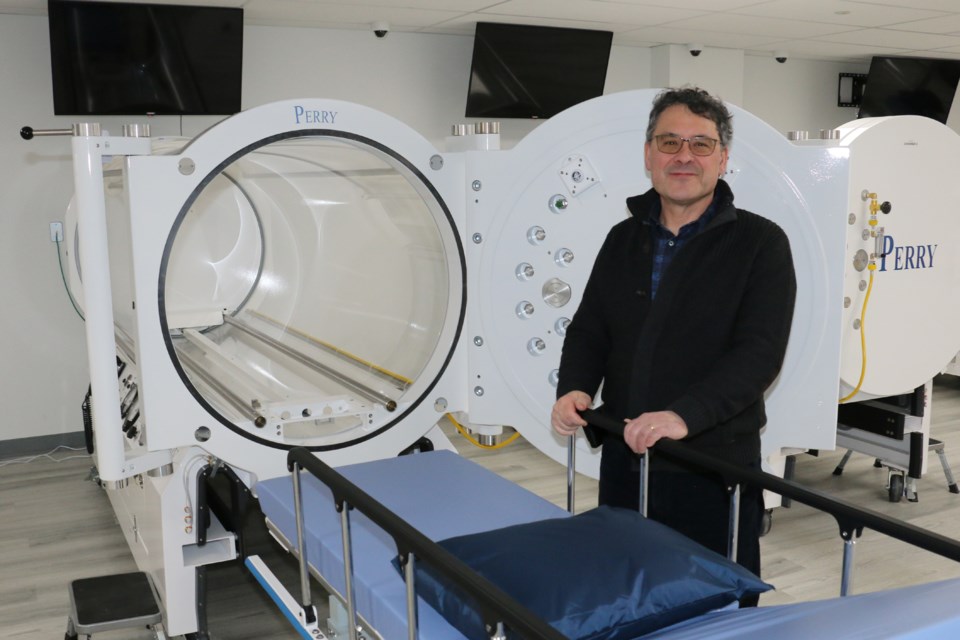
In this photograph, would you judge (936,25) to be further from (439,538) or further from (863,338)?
(439,538)

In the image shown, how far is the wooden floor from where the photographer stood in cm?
275

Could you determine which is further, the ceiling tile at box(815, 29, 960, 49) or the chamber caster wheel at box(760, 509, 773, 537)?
the ceiling tile at box(815, 29, 960, 49)

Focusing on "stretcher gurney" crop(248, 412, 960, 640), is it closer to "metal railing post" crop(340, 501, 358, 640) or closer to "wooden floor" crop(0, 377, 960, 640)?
"metal railing post" crop(340, 501, 358, 640)

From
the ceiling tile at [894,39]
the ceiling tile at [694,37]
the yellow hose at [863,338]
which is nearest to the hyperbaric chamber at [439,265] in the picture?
the yellow hose at [863,338]

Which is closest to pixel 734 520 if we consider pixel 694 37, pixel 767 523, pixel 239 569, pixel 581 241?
pixel 581 241

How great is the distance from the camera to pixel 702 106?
166 cm

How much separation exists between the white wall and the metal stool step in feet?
8.58

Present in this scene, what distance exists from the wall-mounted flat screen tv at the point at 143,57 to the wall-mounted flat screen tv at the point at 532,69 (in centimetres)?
144

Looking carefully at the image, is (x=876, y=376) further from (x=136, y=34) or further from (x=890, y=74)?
(x=890, y=74)

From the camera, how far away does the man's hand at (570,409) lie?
1.77 meters

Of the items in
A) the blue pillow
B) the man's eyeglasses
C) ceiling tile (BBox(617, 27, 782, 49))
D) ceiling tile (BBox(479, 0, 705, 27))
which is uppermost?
ceiling tile (BBox(617, 27, 782, 49))

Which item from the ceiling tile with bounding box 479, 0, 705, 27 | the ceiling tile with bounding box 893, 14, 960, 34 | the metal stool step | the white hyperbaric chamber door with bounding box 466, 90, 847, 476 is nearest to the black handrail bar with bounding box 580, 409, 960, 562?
the white hyperbaric chamber door with bounding box 466, 90, 847, 476

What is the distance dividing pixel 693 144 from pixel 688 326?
337mm

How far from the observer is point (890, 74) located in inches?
270
